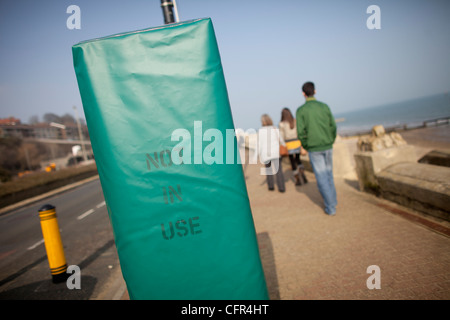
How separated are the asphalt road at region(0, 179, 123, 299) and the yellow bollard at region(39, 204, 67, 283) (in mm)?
212

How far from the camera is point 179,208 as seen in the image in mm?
1502

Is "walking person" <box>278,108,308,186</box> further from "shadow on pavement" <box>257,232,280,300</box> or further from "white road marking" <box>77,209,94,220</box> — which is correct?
"white road marking" <box>77,209,94,220</box>

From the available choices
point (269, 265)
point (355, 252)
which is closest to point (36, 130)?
point (269, 265)

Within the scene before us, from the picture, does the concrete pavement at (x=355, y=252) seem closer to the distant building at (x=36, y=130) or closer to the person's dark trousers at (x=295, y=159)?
the person's dark trousers at (x=295, y=159)

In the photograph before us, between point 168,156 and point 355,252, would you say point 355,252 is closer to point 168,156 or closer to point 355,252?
point 355,252

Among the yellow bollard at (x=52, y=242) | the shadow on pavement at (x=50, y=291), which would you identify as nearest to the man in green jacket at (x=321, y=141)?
the shadow on pavement at (x=50, y=291)

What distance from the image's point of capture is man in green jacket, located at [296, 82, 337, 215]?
4469 millimetres

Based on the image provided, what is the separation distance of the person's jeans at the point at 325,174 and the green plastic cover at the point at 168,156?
3264 mm

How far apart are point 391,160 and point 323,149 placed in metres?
1.18

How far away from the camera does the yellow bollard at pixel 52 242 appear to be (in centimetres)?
425

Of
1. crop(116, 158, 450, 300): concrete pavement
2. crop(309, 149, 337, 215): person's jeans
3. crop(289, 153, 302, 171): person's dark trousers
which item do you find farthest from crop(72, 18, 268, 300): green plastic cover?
crop(289, 153, 302, 171): person's dark trousers

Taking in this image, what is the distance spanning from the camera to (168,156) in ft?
4.89
